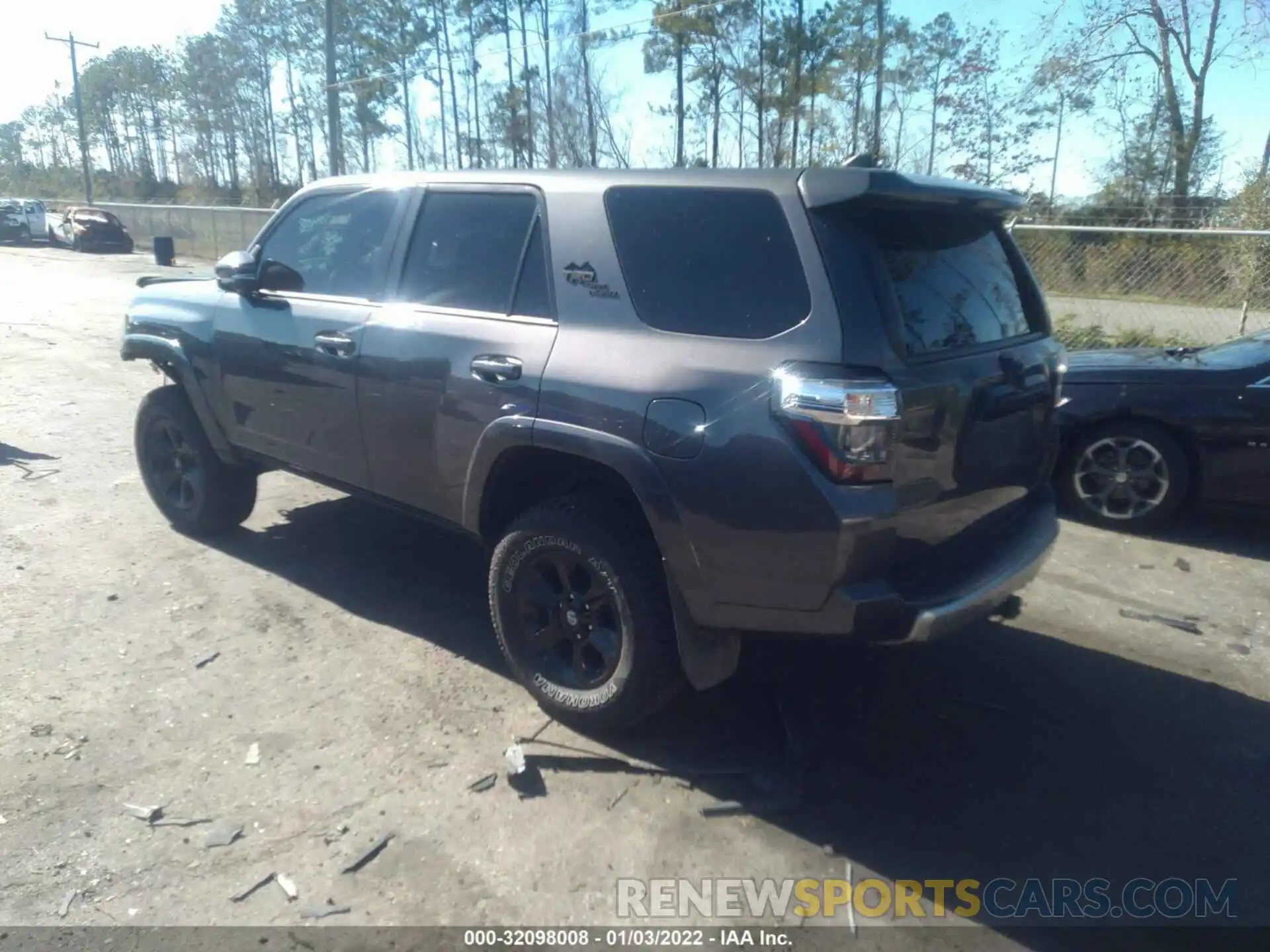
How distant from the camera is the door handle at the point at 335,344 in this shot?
434 centimetres

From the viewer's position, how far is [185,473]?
5.68 metres

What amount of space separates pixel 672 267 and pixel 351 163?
138ft

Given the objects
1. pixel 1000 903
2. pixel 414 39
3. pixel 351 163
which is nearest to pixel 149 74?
pixel 351 163

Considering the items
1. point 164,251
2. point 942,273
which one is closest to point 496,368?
point 942,273

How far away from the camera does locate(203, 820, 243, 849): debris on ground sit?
3098 mm

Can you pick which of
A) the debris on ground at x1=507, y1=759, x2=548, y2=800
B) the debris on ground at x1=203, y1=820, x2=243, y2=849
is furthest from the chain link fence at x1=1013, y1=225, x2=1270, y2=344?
the debris on ground at x1=203, y1=820, x2=243, y2=849

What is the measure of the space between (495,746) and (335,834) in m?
0.70

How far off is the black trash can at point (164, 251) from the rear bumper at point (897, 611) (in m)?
29.8

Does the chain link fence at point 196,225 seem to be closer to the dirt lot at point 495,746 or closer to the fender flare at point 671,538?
the dirt lot at point 495,746

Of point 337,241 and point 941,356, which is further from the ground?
point 337,241

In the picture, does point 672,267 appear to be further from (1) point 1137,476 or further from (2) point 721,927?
(1) point 1137,476

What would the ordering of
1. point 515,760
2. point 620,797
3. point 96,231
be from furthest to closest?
1. point 96,231
2. point 515,760
3. point 620,797

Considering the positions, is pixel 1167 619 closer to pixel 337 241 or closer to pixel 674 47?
pixel 337 241

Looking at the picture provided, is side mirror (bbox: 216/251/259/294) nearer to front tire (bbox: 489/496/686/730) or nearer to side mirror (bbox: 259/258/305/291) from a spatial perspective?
side mirror (bbox: 259/258/305/291)
